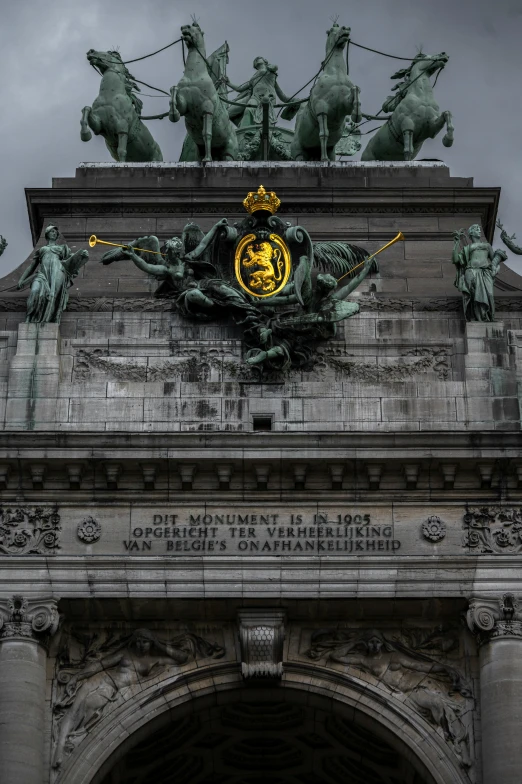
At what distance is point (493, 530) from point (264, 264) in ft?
19.1

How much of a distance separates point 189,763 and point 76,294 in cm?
761

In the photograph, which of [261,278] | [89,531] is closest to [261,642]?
[89,531]

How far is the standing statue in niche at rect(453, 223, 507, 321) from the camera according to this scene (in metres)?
33.1

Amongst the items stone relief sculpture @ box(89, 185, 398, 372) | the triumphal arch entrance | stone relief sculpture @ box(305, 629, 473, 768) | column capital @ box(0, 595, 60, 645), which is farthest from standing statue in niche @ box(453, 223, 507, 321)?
column capital @ box(0, 595, 60, 645)

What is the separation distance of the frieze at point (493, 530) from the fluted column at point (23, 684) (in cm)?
615

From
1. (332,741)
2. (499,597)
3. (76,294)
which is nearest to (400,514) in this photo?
(499,597)

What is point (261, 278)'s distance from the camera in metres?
33.7

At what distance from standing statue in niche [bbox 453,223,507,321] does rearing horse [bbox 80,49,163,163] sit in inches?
295

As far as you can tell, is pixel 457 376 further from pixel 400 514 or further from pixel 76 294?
pixel 76 294

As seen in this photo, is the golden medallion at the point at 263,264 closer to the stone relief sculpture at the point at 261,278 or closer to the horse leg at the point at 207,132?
the stone relief sculpture at the point at 261,278

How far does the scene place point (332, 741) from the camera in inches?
1307

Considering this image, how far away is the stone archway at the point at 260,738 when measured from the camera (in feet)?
100

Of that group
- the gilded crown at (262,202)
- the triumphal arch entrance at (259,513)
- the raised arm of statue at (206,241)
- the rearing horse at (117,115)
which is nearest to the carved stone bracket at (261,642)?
the triumphal arch entrance at (259,513)

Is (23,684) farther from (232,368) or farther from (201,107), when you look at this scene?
(201,107)
